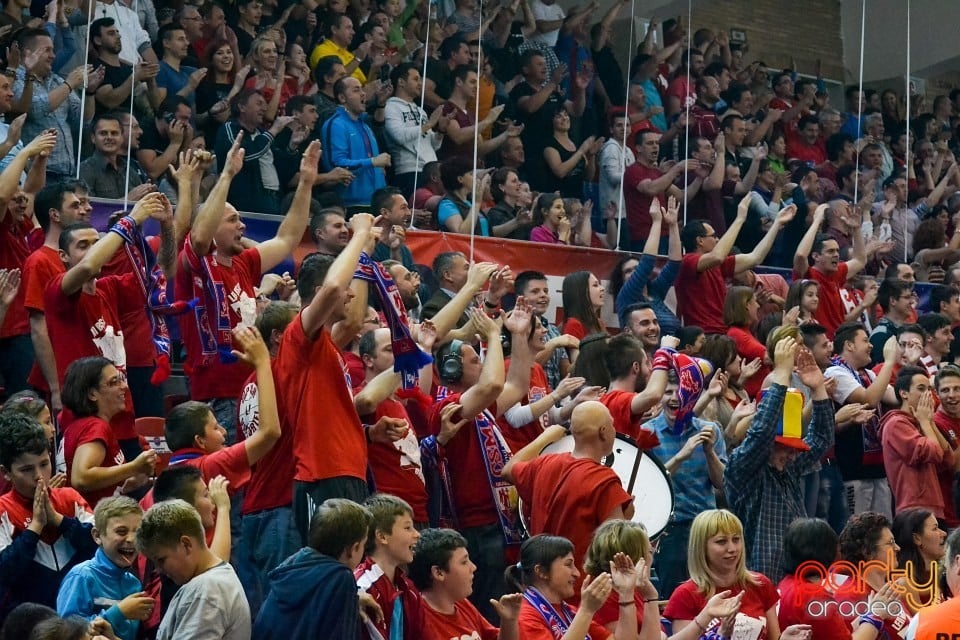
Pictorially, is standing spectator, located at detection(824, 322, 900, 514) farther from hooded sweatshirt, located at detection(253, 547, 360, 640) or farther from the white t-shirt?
the white t-shirt

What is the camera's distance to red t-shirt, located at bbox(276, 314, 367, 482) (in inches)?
261

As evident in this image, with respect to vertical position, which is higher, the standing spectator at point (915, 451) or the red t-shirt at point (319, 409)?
the red t-shirt at point (319, 409)

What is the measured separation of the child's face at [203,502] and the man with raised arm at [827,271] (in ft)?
23.1

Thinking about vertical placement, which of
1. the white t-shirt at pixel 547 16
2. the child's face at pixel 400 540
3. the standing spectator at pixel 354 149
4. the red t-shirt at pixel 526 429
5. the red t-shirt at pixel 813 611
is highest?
the white t-shirt at pixel 547 16

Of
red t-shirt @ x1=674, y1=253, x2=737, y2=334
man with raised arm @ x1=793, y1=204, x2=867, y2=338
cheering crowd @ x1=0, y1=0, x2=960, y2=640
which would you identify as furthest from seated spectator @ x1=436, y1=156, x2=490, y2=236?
man with raised arm @ x1=793, y1=204, x2=867, y2=338

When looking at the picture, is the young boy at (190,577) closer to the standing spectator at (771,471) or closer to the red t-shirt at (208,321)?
the red t-shirt at (208,321)

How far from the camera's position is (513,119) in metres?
14.2

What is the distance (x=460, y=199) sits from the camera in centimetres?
1205

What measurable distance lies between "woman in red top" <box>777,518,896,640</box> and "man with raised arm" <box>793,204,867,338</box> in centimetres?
538

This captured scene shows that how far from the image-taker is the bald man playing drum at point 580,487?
22.6 feet

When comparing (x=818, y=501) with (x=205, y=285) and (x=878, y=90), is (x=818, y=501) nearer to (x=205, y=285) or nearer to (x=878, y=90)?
(x=205, y=285)

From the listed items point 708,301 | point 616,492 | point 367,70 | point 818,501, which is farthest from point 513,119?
point 616,492

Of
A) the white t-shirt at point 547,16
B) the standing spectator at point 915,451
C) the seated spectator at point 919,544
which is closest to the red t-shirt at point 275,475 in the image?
the seated spectator at point 919,544

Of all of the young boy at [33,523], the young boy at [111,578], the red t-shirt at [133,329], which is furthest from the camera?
the red t-shirt at [133,329]
